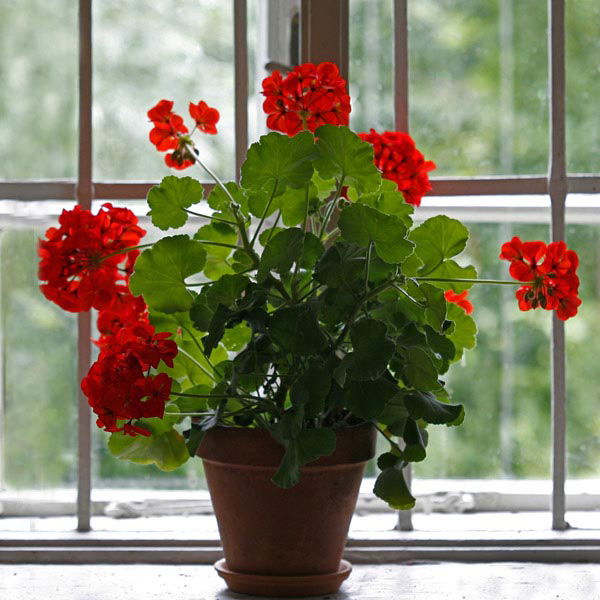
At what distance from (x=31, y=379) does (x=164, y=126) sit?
1.89ft

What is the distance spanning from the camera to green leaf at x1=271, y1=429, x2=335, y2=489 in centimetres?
113

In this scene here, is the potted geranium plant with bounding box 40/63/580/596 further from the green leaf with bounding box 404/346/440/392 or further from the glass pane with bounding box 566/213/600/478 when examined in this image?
the glass pane with bounding box 566/213/600/478

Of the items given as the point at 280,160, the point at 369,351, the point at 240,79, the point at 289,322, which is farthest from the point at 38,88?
the point at 369,351

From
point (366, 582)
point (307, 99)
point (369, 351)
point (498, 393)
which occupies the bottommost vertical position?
point (366, 582)

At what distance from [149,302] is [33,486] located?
575 millimetres

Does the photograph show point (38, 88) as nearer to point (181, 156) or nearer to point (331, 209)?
point (181, 156)

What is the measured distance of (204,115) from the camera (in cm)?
135

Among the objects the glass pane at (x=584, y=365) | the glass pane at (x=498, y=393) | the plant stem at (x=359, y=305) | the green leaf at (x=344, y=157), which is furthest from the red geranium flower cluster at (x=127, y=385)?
→ the glass pane at (x=584, y=365)

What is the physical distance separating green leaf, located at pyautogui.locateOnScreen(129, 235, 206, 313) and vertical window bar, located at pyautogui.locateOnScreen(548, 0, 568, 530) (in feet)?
2.19

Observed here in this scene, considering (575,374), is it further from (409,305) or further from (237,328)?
(237,328)

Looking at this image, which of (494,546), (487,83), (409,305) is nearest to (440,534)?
(494,546)

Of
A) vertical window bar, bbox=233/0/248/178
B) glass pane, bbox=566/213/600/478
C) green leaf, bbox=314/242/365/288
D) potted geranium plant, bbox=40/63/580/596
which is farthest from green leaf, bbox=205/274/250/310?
glass pane, bbox=566/213/600/478

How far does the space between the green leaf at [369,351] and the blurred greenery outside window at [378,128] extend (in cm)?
57

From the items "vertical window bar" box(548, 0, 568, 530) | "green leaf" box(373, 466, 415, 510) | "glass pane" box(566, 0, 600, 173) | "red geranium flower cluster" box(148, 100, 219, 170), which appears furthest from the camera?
"glass pane" box(566, 0, 600, 173)
